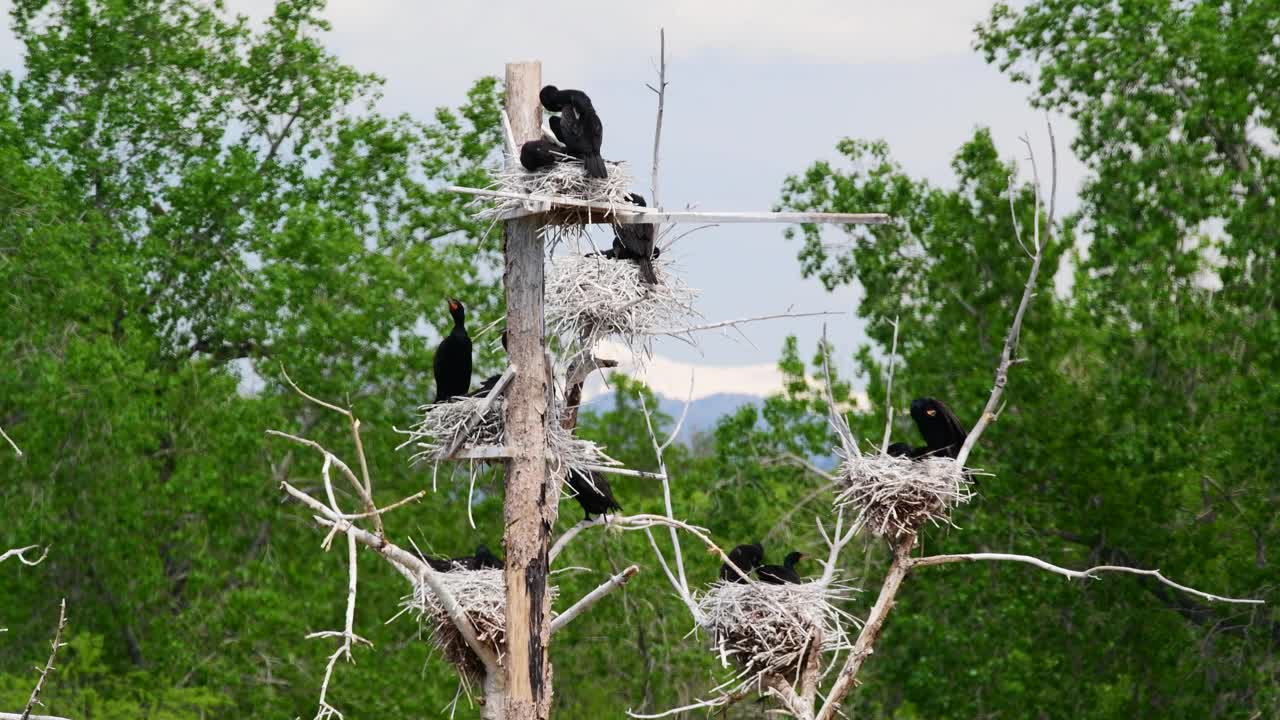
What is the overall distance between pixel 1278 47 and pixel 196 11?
56.7ft

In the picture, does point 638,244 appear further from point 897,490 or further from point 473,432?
point 897,490

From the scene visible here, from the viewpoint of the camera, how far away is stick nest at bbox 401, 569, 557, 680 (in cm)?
1149

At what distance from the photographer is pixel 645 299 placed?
35.4 ft

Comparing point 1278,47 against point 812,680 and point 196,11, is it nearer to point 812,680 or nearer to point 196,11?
point 812,680

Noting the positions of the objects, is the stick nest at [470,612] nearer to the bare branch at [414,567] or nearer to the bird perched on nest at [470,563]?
the bare branch at [414,567]

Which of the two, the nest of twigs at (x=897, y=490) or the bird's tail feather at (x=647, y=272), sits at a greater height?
the bird's tail feather at (x=647, y=272)

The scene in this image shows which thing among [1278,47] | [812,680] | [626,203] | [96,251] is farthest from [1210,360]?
[96,251]

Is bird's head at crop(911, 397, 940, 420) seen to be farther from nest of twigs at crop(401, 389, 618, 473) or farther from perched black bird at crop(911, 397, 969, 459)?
nest of twigs at crop(401, 389, 618, 473)

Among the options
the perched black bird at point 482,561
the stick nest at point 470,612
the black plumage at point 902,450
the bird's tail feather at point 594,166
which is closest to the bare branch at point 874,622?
the black plumage at point 902,450

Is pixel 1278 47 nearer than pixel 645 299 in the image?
No

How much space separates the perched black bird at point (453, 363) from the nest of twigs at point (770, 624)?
7.28 ft

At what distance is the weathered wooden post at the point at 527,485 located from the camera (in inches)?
424

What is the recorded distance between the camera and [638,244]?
10.8 metres

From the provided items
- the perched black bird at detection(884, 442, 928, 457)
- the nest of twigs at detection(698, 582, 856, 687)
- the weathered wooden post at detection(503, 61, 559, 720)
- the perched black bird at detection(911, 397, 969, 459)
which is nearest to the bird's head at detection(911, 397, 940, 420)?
the perched black bird at detection(911, 397, 969, 459)
